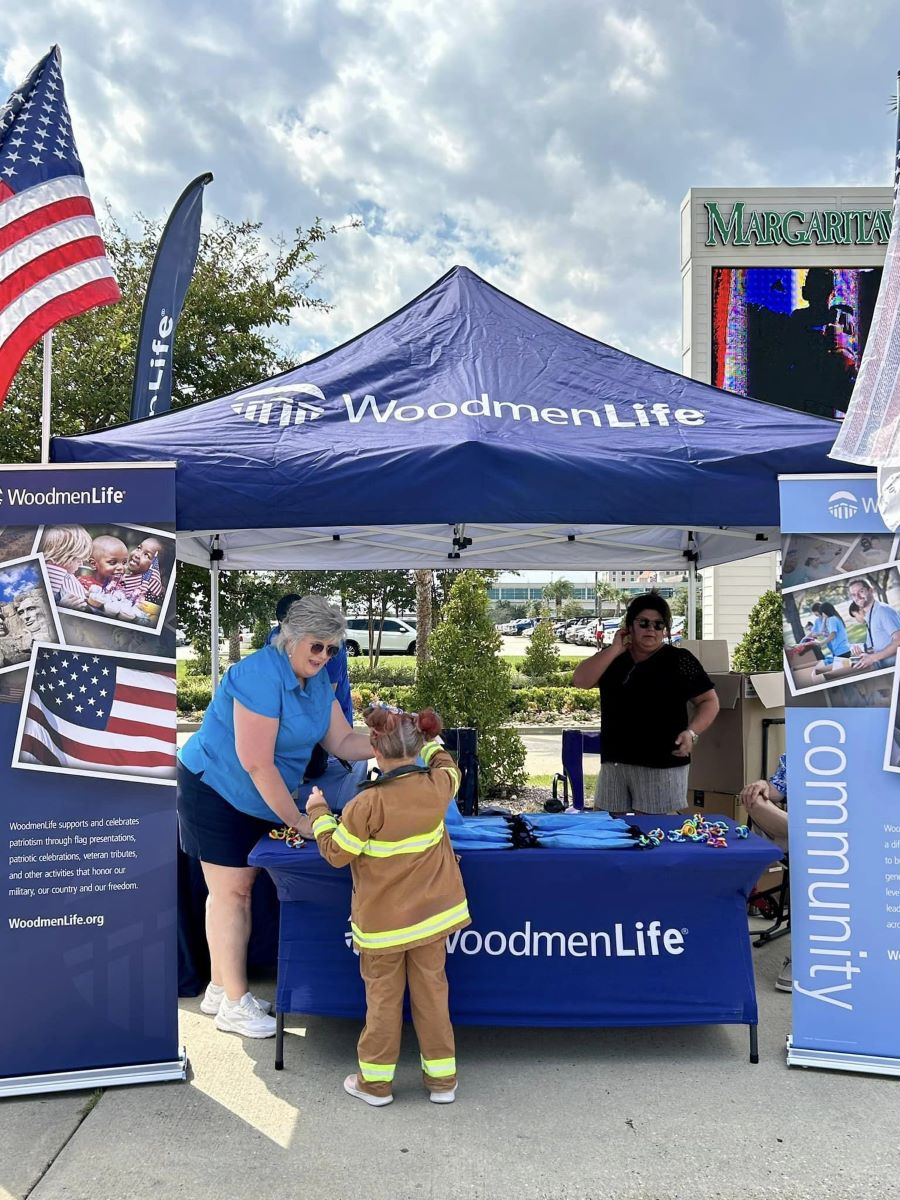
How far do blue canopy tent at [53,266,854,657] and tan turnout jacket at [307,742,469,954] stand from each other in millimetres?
1039

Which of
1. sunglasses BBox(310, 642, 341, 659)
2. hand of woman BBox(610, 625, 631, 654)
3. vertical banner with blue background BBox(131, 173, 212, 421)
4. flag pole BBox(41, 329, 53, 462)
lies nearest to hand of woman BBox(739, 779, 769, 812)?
hand of woman BBox(610, 625, 631, 654)

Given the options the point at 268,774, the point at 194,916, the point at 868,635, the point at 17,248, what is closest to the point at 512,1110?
the point at 268,774

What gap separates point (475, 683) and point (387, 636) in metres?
17.7

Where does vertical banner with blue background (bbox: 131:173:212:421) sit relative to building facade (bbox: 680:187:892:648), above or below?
below

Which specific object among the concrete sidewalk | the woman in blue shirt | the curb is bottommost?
→ the curb

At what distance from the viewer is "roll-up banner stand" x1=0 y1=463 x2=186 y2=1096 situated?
324 centimetres

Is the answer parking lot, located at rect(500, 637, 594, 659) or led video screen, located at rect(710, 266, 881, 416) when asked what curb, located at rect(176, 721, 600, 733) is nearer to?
led video screen, located at rect(710, 266, 881, 416)

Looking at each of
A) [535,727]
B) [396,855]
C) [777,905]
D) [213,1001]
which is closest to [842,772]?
[396,855]

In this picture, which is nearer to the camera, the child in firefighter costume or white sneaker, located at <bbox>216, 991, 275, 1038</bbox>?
the child in firefighter costume

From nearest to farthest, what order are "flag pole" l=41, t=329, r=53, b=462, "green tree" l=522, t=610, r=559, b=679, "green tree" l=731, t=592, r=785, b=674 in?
"flag pole" l=41, t=329, r=53, b=462
"green tree" l=731, t=592, r=785, b=674
"green tree" l=522, t=610, r=559, b=679

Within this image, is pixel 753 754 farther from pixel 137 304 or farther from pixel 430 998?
pixel 137 304

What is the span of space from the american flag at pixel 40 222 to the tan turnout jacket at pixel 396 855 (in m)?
2.09

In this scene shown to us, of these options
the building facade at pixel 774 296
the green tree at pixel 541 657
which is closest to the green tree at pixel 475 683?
the building facade at pixel 774 296

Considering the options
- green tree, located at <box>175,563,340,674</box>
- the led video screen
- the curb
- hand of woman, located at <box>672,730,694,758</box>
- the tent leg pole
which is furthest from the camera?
the led video screen
